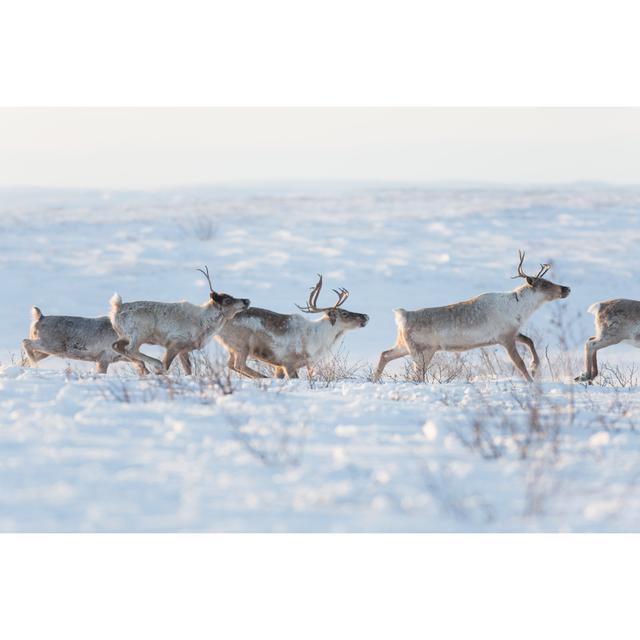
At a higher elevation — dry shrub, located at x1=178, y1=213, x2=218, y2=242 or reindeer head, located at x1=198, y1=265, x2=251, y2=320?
reindeer head, located at x1=198, y1=265, x2=251, y2=320

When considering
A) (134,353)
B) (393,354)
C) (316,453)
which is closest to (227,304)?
(134,353)

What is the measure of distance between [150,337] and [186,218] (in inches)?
872

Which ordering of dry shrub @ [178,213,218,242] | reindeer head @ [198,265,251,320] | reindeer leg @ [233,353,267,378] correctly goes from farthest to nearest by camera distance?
1. dry shrub @ [178,213,218,242]
2. reindeer leg @ [233,353,267,378]
3. reindeer head @ [198,265,251,320]

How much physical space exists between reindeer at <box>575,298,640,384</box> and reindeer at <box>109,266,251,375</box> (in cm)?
362

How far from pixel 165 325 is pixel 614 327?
4.59m

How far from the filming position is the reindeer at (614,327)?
35.0ft

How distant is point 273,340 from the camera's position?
1091 cm

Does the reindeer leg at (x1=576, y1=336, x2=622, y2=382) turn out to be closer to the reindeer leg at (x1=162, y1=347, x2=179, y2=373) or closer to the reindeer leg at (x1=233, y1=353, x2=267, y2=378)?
the reindeer leg at (x1=233, y1=353, x2=267, y2=378)

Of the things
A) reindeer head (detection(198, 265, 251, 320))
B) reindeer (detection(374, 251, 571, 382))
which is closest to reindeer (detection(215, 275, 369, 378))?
reindeer head (detection(198, 265, 251, 320))

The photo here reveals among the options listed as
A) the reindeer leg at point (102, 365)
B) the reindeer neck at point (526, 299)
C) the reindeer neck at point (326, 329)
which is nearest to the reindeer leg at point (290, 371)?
the reindeer neck at point (326, 329)

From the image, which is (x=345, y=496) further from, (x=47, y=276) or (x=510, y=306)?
(x=47, y=276)

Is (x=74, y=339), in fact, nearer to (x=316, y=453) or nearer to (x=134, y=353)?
(x=134, y=353)

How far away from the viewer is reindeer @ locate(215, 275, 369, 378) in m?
10.9

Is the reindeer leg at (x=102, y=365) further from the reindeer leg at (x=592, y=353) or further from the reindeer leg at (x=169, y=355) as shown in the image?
the reindeer leg at (x=592, y=353)
